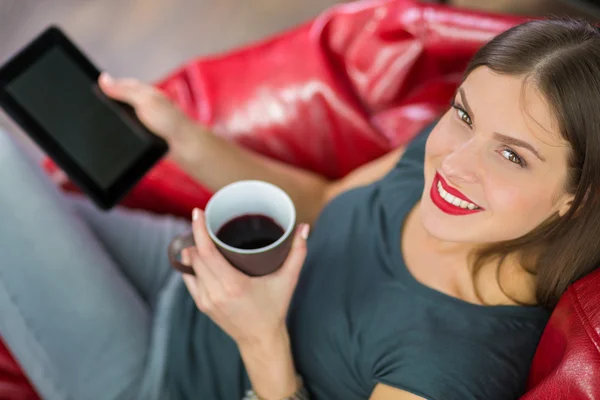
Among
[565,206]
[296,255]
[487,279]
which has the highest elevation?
[296,255]

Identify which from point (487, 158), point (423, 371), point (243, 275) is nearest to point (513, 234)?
point (487, 158)

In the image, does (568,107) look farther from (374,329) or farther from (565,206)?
(374,329)

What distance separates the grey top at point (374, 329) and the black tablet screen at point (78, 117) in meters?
0.30

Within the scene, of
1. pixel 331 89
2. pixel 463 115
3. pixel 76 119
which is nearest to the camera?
pixel 463 115

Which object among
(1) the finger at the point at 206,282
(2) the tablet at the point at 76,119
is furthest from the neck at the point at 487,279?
(2) the tablet at the point at 76,119

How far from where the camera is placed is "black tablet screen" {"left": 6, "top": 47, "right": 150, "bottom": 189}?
1.08 meters

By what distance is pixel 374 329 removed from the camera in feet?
3.00

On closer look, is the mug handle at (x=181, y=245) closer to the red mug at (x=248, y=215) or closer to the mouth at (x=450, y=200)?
the red mug at (x=248, y=215)

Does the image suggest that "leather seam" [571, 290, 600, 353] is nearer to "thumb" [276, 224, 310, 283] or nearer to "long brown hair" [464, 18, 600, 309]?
"long brown hair" [464, 18, 600, 309]

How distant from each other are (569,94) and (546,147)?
0.22 ft

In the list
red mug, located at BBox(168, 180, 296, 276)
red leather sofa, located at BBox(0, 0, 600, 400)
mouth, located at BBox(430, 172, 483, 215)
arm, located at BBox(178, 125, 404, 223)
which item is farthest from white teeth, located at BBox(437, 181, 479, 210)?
red leather sofa, located at BBox(0, 0, 600, 400)

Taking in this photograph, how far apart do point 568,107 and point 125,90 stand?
780 mm

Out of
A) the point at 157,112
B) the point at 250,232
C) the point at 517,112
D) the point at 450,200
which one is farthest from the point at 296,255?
the point at 157,112

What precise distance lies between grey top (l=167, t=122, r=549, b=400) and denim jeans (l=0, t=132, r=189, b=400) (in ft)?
0.22
